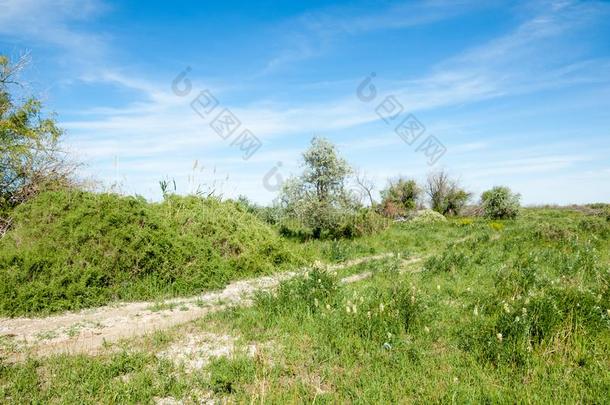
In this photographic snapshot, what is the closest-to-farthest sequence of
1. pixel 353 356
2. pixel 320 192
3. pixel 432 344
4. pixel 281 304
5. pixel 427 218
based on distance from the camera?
pixel 353 356 < pixel 432 344 < pixel 281 304 < pixel 320 192 < pixel 427 218

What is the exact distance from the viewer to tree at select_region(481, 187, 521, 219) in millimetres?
33656

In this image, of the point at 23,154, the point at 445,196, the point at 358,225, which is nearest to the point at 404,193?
the point at 445,196

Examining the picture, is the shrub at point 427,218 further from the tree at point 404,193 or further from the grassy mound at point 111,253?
the grassy mound at point 111,253

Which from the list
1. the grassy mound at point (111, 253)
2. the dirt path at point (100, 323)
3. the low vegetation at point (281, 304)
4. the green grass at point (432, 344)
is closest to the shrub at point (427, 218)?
the low vegetation at point (281, 304)

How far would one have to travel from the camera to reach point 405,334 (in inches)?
241

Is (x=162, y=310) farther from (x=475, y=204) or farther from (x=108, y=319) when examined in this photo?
(x=475, y=204)

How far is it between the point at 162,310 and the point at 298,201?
11.6 m

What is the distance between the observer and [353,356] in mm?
5555

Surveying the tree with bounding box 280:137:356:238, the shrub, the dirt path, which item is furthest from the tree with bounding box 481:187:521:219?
the dirt path

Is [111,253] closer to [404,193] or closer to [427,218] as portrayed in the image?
[427,218]

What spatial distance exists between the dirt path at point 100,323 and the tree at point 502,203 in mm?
29816

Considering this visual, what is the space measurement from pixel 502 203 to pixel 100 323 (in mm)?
32974

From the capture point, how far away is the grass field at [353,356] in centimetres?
467

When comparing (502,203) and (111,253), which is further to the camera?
(502,203)
